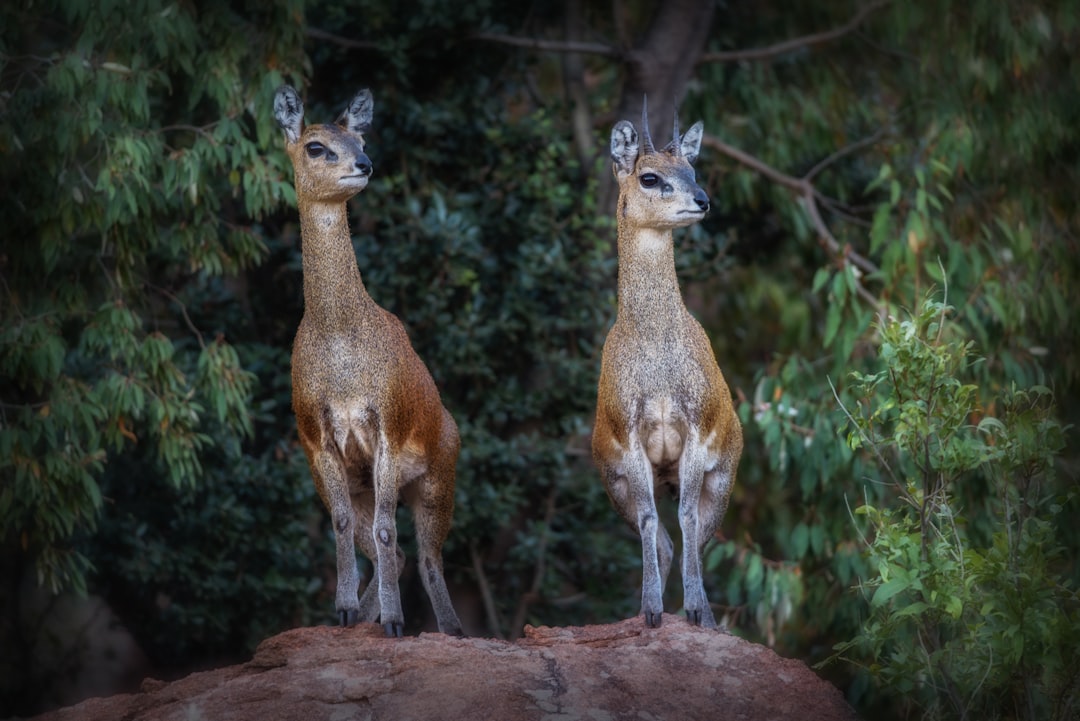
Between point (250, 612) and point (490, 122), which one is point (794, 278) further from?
point (250, 612)

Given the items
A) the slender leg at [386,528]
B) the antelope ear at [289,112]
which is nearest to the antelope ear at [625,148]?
the antelope ear at [289,112]

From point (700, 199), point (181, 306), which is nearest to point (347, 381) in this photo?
point (700, 199)

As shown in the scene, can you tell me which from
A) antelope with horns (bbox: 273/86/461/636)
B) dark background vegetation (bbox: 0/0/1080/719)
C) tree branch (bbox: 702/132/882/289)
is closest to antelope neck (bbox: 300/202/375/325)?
antelope with horns (bbox: 273/86/461/636)

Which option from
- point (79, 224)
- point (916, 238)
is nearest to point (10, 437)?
point (79, 224)

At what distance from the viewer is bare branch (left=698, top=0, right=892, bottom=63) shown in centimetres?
1575

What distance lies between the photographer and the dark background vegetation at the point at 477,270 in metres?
11.6

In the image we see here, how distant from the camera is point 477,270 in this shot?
14.5 metres

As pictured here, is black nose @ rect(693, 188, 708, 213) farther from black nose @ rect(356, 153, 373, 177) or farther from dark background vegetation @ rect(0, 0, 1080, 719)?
dark background vegetation @ rect(0, 0, 1080, 719)

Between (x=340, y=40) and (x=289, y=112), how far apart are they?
506cm

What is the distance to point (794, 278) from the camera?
17562mm

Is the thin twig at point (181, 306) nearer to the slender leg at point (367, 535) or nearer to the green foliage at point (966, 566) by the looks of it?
the slender leg at point (367, 535)

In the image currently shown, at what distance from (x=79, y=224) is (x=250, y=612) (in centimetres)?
378

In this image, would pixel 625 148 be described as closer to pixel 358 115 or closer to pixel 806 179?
pixel 358 115

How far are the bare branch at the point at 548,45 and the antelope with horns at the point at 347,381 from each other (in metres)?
5.55
